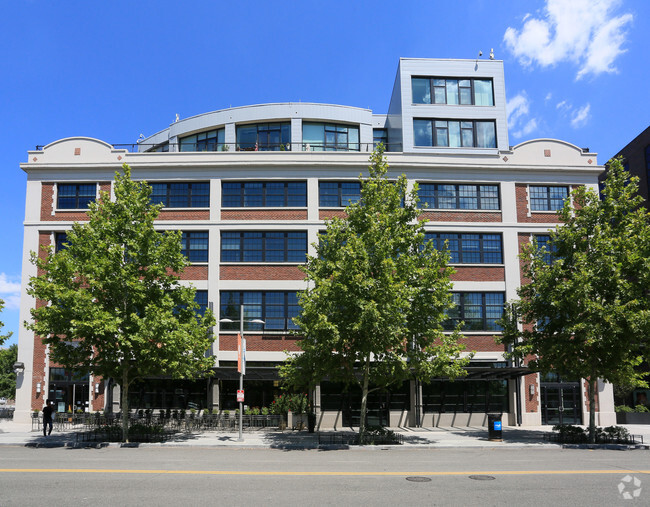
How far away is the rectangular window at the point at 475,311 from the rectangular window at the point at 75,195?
23245mm

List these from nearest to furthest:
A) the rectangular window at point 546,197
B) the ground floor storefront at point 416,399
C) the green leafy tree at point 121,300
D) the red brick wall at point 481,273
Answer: the green leafy tree at point 121,300 < the ground floor storefront at point 416,399 < the red brick wall at point 481,273 < the rectangular window at point 546,197

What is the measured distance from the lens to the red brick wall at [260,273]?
3375cm

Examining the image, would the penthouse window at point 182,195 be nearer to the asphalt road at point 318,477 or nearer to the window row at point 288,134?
the window row at point 288,134

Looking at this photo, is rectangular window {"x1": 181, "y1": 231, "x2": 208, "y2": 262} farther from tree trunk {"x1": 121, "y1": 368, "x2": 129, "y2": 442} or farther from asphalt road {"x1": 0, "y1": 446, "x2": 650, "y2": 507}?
asphalt road {"x1": 0, "y1": 446, "x2": 650, "y2": 507}

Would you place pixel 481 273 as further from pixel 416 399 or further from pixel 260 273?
pixel 260 273

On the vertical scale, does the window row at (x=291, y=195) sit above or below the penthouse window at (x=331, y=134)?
below

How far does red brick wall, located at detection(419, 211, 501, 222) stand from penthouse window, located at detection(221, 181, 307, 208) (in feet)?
25.7

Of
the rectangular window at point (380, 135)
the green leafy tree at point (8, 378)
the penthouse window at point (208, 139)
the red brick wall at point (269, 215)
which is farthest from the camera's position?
the green leafy tree at point (8, 378)

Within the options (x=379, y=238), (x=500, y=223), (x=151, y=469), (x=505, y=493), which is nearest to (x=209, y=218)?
(x=379, y=238)

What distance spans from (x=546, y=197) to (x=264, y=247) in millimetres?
17819

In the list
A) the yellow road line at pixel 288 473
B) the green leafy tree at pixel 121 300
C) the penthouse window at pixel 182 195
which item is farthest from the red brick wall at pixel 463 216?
the yellow road line at pixel 288 473

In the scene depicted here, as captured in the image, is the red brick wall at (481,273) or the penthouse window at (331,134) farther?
the penthouse window at (331,134)

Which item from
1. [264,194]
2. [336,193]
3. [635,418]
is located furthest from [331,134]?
[635,418]

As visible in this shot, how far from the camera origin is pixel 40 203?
34938 millimetres
